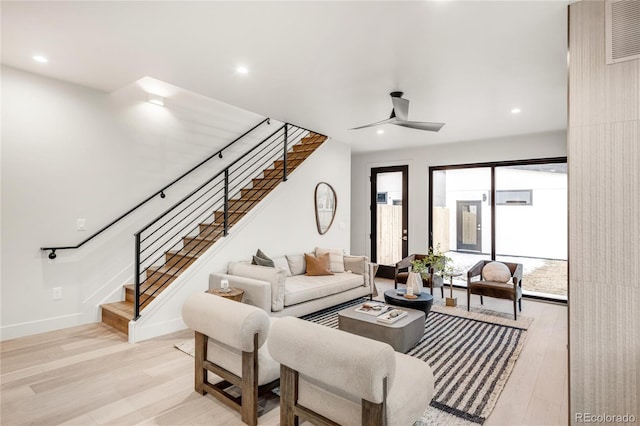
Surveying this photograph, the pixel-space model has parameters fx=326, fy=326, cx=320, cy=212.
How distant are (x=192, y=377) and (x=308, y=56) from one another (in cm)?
305

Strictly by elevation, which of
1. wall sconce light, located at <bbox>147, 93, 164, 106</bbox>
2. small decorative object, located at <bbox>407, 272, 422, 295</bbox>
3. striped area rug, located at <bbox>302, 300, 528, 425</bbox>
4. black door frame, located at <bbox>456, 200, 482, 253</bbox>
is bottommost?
striped area rug, located at <bbox>302, 300, 528, 425</bbox>

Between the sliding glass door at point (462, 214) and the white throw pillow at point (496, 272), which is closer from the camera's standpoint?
the white throw pillow at point (496, 272)

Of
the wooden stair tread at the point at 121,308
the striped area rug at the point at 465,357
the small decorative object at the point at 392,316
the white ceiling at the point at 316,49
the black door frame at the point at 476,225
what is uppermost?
the white ceiling at the point at 316,49

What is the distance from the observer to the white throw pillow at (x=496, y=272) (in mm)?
4801

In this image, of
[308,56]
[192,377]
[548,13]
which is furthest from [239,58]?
[192,377]

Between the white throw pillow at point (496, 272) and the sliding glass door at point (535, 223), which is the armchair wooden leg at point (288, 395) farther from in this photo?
the sliding glass door at point (535, 223)

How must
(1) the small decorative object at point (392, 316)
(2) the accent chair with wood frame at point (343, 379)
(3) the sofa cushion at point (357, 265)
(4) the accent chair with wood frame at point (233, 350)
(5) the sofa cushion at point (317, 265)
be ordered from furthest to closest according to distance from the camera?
(3) the sofa cushion at point (357, 265)
(5) the sofa cushion at point (317, 265)
(1) the small decorative object at point (392, 316)
(4) the accent chair with wood frame at point (233, 350)
(2) the accent chair with wood frame at point (343, 379)

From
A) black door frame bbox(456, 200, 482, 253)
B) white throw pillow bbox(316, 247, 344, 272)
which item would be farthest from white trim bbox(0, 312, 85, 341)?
black door frame bbox(456, 200, 482, 253)

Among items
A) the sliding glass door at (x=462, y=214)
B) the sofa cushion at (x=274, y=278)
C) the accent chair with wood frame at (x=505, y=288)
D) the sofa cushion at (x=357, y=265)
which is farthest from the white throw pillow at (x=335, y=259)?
the sliding glass door at (x=462, y=214)

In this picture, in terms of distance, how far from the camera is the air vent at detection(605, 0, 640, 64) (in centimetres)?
195

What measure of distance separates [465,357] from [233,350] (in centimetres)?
230

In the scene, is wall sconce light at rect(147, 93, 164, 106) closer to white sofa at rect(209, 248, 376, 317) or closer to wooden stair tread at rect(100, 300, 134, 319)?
white sofa at rect(209, 248, 376, 317)

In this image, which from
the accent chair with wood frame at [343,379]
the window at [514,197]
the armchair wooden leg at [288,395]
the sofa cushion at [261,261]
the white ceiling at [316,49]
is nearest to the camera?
the accent chair with wood frame at [343,379]

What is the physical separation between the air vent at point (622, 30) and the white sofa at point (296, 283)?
345 cm
